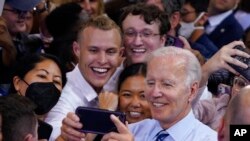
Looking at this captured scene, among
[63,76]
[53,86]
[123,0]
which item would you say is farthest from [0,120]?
[123,0]

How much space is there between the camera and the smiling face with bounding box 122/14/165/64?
19.2 feet

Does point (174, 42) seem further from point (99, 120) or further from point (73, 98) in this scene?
point (99, 120)

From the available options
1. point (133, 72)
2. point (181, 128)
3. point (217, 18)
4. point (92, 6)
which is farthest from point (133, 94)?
point (217, 18)

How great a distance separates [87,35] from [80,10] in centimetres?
99

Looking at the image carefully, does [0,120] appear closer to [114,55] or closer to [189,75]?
[189,75]

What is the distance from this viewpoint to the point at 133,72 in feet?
18.0

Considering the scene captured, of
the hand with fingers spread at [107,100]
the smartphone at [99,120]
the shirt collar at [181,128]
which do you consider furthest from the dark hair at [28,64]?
the shirt collar at [181,128]

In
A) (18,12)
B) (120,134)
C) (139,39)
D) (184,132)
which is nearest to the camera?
(120,134)

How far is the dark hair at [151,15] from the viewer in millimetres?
5945

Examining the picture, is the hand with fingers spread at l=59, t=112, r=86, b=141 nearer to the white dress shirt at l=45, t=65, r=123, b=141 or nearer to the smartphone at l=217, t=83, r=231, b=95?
the white dress shirt at l=45, t=65, r=123, b=141

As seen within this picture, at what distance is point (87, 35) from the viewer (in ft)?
18.0

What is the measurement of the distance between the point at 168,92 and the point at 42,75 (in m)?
0.93

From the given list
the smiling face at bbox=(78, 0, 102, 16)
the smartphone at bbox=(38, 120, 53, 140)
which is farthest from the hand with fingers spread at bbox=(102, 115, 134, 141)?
the smiling face at bbox=(78, 0, 102, 16)

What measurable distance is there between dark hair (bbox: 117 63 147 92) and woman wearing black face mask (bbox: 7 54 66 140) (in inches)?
14.7
